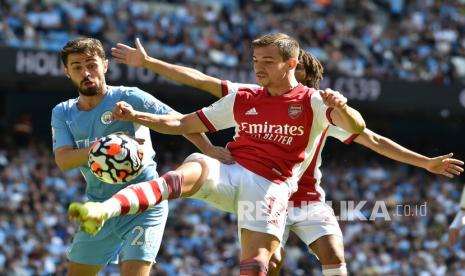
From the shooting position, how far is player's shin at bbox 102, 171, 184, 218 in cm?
667

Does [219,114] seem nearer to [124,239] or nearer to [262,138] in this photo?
[262,138]

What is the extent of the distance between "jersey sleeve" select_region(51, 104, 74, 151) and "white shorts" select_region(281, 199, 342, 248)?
6.49ft

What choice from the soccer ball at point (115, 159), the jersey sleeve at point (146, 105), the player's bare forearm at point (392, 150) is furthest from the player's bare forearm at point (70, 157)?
the player's bare forearm at point (392, 150)

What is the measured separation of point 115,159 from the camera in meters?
7.17

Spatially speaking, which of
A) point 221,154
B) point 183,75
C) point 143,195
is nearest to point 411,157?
point 221,154

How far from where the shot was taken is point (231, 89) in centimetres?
806

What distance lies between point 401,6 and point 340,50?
385 cm

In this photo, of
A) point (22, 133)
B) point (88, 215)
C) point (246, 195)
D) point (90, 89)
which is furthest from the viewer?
point (22, 133)

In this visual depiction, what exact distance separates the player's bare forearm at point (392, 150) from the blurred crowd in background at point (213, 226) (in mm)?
9516

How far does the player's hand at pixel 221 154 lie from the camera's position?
25.5 ft

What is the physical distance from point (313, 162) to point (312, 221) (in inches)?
19.7

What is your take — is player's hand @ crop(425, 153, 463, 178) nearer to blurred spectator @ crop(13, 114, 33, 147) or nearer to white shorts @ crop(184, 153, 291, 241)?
white shorts @ crop(184, 153, 291, 241)

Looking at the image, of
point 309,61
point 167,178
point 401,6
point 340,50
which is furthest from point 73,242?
point 401,6

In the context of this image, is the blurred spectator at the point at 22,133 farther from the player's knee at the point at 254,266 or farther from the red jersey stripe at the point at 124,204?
the red jersey stripe at the point at 124,204
